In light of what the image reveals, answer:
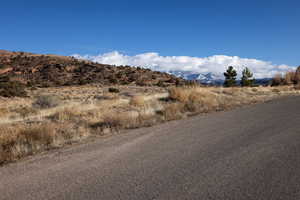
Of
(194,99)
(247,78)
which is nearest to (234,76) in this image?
(247,78)

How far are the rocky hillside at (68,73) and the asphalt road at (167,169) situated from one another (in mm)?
52969

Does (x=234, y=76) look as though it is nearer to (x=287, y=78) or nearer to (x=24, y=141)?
(x=287, y=78)

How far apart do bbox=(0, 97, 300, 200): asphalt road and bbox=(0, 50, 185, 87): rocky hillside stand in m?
53.0

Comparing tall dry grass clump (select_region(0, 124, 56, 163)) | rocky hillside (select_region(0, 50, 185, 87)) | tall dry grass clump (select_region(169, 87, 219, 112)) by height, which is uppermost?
rocky hillside (select_region(0, 50, 185, 87))

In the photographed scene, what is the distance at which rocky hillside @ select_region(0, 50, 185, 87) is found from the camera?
2397 inches

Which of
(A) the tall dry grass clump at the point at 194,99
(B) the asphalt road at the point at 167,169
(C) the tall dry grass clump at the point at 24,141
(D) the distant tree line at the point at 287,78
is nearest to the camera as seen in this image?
(B) the asphalt road at the point at 167,169

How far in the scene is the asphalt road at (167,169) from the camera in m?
3.10

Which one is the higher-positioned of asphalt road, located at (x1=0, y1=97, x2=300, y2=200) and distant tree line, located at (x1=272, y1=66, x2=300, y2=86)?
distant tree line, located at (x1=272, y1=66, x2=300, y2=86)

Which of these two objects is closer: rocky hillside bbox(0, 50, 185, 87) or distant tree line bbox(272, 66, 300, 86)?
distant tree line bbox(272, 66, 300, 86)

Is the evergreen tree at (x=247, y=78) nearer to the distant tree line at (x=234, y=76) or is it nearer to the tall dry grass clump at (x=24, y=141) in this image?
the distant tree line at (x=234, y=76)

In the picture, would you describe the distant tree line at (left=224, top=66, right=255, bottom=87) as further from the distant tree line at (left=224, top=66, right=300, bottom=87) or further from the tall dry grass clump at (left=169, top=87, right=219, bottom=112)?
the tall dry grass clump at (left=169, top=87, right=219, bottom=112)

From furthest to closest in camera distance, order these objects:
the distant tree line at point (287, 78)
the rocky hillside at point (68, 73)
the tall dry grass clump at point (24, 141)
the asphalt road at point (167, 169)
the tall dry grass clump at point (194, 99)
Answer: the rocky hillside at point (68, 73) < the distant tree line at point (287, 78) < the tall dry grass clump at point (194, 99) < the tall dry grass clump at point (24, 141) < the asphalt road at point (167, 169)

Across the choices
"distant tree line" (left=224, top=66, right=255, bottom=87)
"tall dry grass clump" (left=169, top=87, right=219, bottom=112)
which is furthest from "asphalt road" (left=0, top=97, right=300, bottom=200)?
"distant tree line" (left=224, top=66, right=255, bottom=87)

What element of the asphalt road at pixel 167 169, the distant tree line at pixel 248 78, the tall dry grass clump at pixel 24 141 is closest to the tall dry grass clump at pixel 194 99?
the asphalt road at pixel 167 169
